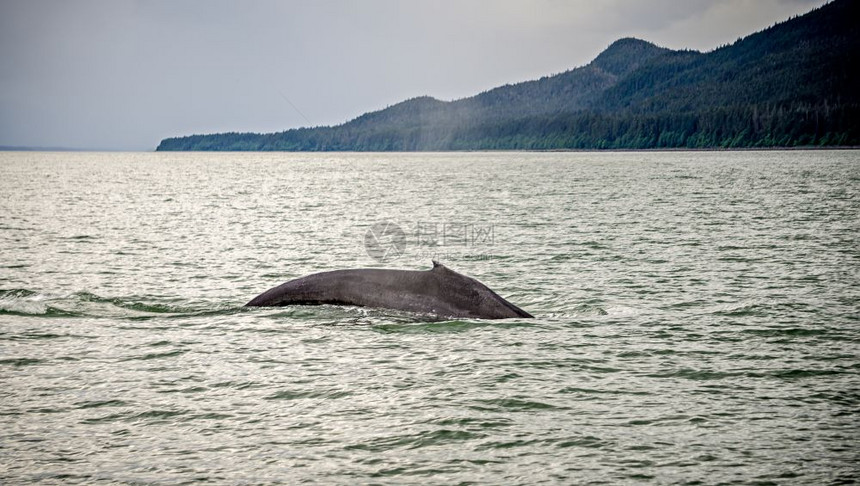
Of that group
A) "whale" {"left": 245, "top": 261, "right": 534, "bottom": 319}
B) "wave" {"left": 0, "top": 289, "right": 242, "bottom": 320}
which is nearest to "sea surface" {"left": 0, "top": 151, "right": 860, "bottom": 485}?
"wave" {"left": 0, "top": 289, "right": 242, "bottom": 320}

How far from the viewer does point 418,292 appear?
14977 mm

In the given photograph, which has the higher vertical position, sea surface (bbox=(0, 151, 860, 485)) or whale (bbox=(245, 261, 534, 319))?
whale (bbox=(245, 261, 534, 319))

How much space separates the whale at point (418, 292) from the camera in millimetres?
14750

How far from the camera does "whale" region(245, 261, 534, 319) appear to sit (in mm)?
14750

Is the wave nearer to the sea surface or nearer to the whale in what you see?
the sea surface

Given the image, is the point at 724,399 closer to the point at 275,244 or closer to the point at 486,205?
the point at 275,244

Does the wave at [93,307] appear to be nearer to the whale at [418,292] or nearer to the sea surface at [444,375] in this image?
the sea surface at [444,375]

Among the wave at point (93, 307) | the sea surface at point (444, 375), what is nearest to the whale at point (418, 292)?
the sea surface at point (444, 375)

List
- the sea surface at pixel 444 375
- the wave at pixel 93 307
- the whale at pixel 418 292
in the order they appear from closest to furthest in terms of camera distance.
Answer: the sea surface at pixel 444 375 < the whale at pixel 418 292 < the wave at pixel 93 307

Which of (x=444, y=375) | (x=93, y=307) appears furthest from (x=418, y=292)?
(x=93, y=307)

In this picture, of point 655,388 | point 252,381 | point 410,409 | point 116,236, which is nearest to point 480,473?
point 410,409

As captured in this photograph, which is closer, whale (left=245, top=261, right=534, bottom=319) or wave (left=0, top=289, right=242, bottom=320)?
whale (left=245, top=261, right=534, bottom=319)

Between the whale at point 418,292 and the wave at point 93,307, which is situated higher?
the whale at point 418,292

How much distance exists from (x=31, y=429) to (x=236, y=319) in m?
7.06
